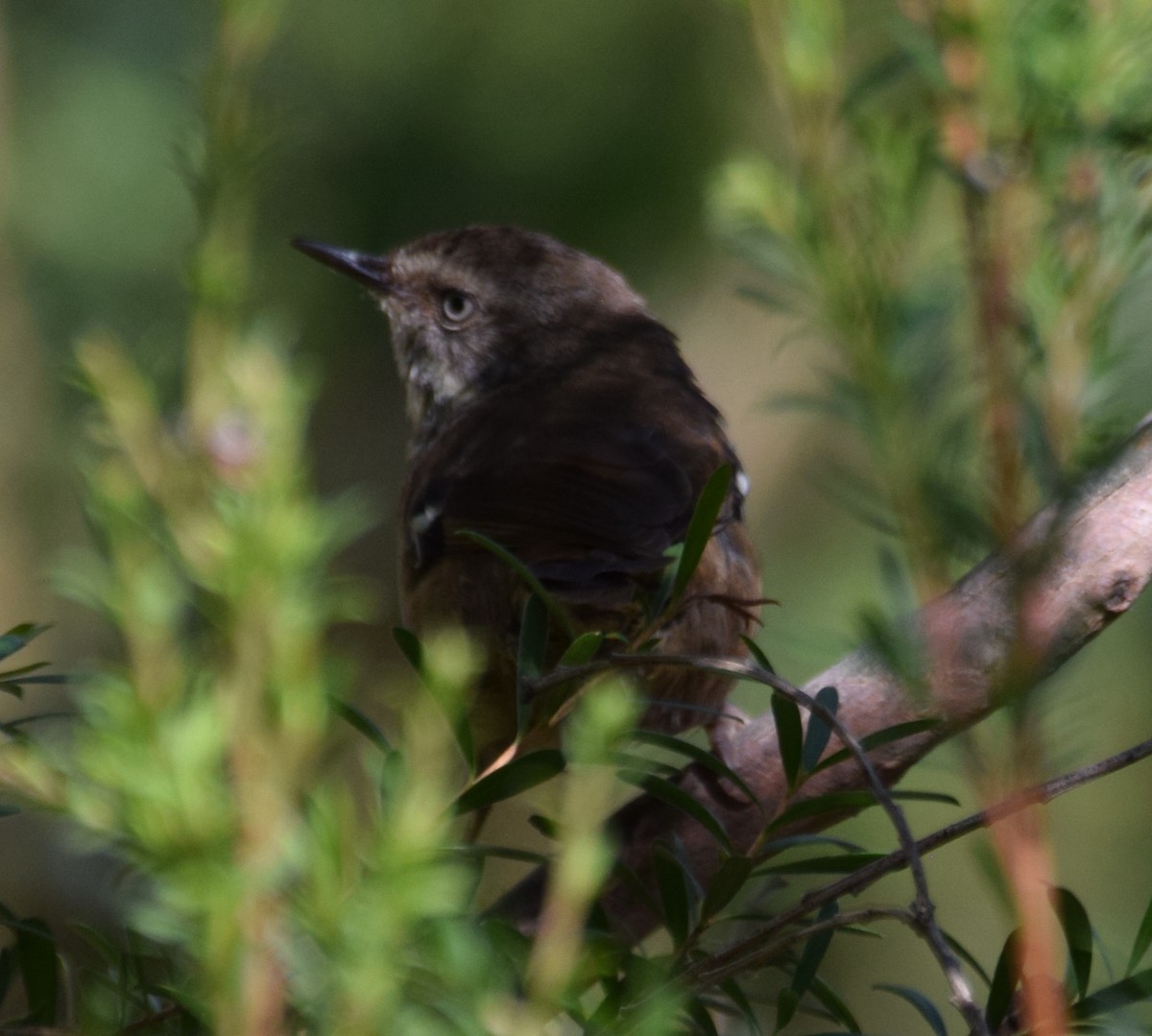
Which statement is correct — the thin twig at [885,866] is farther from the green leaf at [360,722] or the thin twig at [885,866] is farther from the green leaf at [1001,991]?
the green leaf at [360,722]

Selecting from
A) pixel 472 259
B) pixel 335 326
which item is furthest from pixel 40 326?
pixel 472 259

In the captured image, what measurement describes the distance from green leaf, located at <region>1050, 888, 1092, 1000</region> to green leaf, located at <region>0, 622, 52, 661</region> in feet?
3.54

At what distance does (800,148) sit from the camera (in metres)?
1.51

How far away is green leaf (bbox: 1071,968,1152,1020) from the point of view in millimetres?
1599

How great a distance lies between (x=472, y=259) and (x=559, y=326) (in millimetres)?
357

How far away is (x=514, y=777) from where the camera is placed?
1.67 meters

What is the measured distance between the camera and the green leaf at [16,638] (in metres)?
1.72

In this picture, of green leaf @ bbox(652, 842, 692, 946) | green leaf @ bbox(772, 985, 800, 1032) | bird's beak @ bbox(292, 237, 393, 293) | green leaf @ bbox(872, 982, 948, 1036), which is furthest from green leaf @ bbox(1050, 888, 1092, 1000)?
bird's beak @ bbox(292, 237, 393, 293)

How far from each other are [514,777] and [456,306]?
3.65 metres

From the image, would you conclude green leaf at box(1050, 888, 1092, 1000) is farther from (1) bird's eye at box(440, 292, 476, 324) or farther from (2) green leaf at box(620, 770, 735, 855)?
(1) bird's eye at box(440, 292, 476, 324)

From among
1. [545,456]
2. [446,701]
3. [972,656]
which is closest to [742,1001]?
[972,656]

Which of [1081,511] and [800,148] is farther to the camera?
[1081,511]

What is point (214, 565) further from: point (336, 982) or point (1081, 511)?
point (1081, 511)

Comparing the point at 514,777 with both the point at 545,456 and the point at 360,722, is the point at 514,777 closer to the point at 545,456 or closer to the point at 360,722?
the point at 360,722
